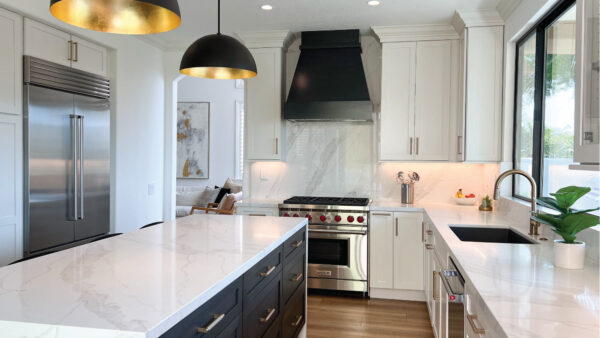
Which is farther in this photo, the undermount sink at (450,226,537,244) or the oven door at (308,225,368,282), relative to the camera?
the oven door at (308,225,368,282)

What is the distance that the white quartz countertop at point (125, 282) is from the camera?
44.0 inches

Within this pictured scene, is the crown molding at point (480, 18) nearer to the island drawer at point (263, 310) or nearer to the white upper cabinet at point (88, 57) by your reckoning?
the island drawer at point (263, 310)

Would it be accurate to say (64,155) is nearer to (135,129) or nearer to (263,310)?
(135,129)

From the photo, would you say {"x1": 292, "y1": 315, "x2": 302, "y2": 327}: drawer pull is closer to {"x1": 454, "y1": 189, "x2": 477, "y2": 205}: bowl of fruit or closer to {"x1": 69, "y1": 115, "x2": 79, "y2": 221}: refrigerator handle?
{"x1": 454, "y1": 189, "x2": 477, "y2": 205}: bowl of fruit

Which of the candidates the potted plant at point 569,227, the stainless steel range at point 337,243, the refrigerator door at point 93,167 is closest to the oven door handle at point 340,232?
the stainless steel range at point 337,243

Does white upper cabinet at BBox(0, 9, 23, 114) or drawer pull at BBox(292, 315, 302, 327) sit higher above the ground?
white upper cabinet at BBox(0, 9, 23, 114)

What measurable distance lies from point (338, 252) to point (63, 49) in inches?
122

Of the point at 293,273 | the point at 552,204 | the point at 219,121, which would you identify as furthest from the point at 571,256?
the point at 219,121

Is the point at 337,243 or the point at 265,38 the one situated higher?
the point at 265,38

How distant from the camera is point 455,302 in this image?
1989 mm

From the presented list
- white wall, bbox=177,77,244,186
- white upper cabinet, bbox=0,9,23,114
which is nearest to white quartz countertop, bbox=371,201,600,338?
white upper cabinet, bbox=0,9,23,114

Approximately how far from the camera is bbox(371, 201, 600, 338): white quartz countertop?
3.87 feet

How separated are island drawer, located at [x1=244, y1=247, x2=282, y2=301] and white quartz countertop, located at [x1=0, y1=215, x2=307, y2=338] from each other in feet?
0.23

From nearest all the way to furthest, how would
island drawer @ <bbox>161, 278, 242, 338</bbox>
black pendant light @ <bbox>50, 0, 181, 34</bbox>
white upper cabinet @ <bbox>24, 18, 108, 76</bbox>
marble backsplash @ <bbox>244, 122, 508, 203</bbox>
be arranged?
island drawer @ <bbox>161, 278, 242, 338</bbox> → black pendant light @ <bbox>50, 0, 181, 34</bbox> → white upper cabinet @ <bbox>24, 18, 108, 76</bbox> → marble backsplash @ <bbox>244, 122, 508, 203</bbox>
